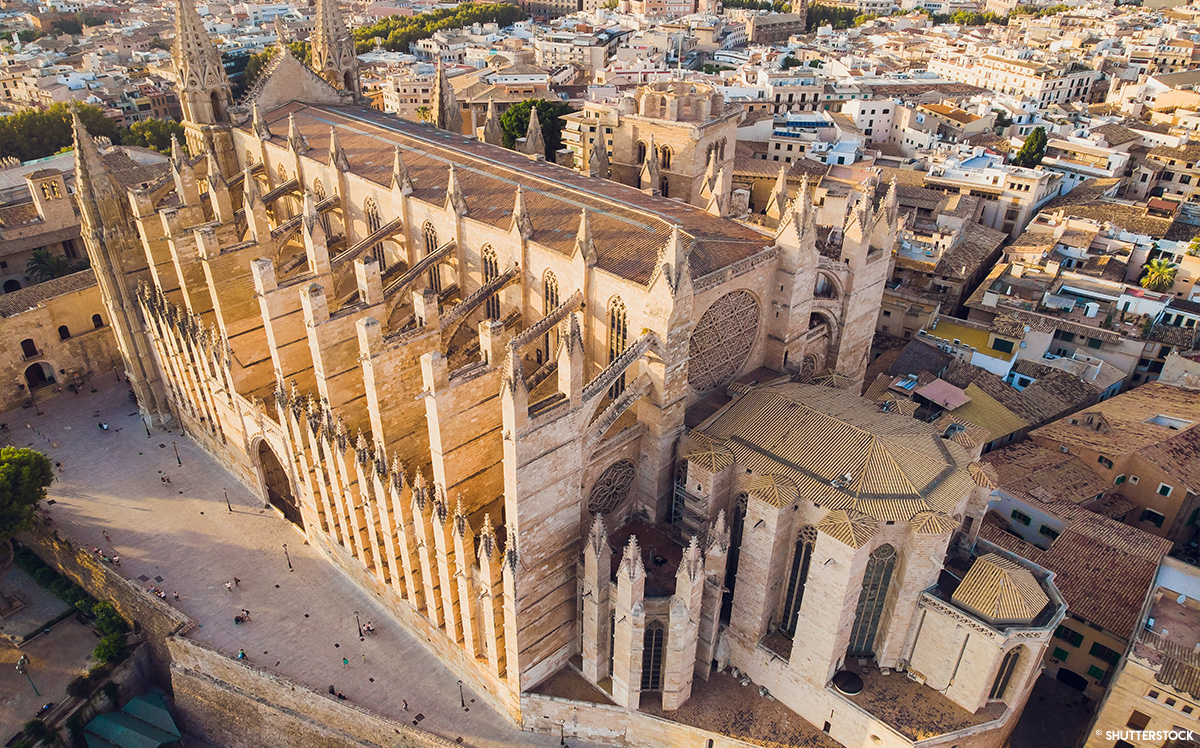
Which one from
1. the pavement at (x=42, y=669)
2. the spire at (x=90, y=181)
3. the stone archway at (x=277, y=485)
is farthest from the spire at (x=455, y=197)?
the pavement at (x=42, y=669)

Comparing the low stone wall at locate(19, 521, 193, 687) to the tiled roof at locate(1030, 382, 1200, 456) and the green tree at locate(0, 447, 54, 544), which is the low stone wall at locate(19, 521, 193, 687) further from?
the tiled roof at locate(1030, 382, 1200, 456)

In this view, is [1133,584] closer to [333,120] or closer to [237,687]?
[237,687]

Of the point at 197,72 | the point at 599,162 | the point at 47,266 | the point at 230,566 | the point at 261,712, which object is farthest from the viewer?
the point at 47,266

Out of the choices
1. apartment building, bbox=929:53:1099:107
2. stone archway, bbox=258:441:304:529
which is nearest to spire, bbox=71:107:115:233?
stone archway, bbox=258:441:304:529

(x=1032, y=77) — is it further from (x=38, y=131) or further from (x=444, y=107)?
(x=38, y=131)

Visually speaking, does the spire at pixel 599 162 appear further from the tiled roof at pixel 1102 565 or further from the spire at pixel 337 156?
the tiled roof at pixel 1102 565

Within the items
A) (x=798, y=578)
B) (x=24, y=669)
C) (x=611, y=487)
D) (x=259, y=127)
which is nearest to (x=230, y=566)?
(x=24, y=669)

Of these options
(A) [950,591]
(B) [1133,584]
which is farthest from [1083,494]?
(A) [950,591]
